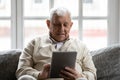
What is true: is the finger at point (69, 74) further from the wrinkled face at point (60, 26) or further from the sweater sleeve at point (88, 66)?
the wrinkled face at point (60, 26)

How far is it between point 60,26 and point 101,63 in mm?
461

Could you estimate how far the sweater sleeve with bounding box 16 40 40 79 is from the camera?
213 cm

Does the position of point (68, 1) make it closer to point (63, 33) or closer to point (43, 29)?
point (43, 29)

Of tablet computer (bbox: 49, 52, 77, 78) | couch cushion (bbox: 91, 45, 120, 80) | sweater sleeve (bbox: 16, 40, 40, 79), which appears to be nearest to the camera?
tablet computer (bbox: 49, 52, 77, 78)

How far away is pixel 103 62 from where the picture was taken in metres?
2.36

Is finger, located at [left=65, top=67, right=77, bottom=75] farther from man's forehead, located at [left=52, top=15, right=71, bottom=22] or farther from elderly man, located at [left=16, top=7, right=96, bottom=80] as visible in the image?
man's forehead, located at [left=52, top=15, right=71, bottom=22]

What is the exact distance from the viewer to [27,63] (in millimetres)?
2178

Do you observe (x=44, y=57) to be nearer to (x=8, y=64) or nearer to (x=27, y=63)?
(x=27, y=63)

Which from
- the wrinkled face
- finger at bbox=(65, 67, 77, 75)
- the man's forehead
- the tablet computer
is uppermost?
the man's forehead

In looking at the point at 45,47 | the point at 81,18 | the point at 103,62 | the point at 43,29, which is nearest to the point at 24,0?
the point at 43,29

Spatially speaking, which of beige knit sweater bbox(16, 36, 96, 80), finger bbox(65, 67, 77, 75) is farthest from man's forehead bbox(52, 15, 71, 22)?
finger bbox(65, 67, 77, 75)

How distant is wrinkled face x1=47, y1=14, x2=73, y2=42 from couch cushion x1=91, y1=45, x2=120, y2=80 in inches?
13.7

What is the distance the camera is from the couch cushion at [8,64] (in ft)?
7.67

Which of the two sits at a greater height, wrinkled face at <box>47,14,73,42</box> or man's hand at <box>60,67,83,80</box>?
wrinkled face at <box>47,14,73,42</box>
